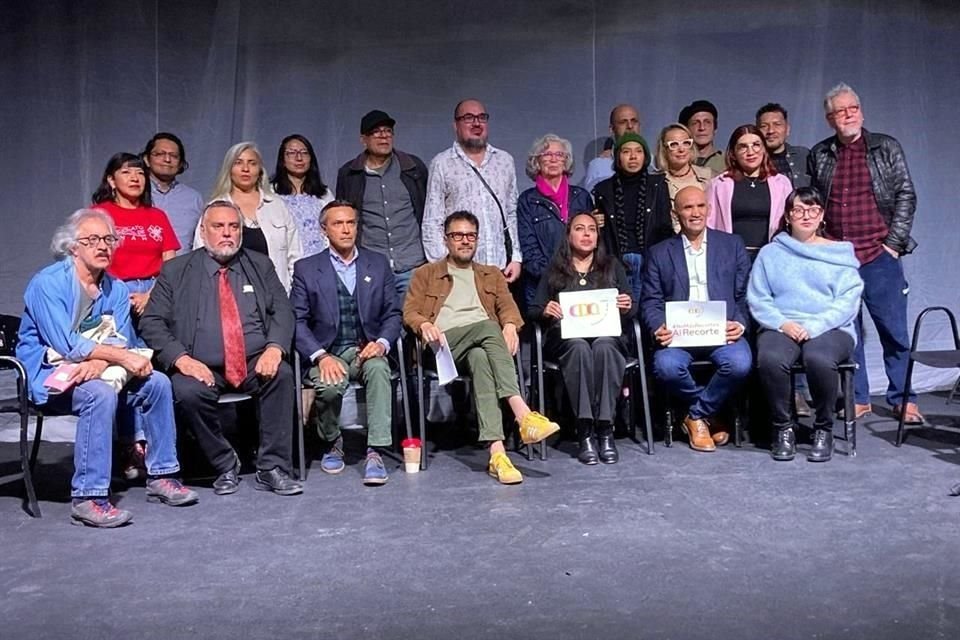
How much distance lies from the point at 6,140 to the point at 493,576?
4209 millimetres

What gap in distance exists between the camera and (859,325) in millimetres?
5414

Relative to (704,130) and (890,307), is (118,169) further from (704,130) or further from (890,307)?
(890,307)

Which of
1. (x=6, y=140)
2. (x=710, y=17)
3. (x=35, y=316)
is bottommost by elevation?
(x=35, y=316)

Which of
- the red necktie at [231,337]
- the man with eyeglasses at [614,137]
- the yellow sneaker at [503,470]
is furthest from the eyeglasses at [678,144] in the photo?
the red necktie at [231,337]

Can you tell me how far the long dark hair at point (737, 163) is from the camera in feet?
16.3

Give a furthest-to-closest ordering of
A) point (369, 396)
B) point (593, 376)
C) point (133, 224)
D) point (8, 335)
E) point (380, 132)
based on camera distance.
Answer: point (380, 132) < point (593, 376) < point (133, 224) < point (369, 396) < point (8, 335)

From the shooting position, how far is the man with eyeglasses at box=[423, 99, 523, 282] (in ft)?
16.6

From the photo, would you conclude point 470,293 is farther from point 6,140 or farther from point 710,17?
point 6,140

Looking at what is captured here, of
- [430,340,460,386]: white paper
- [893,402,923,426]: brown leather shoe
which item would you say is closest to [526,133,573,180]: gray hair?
[430,340,460,386]: white paper

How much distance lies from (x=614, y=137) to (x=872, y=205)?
4.53ft

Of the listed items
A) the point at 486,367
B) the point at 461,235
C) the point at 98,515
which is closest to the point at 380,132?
the point at 461,235

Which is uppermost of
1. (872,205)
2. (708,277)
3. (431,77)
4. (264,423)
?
(431,77)

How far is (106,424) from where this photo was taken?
377 centimetres

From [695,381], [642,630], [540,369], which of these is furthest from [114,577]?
[695,381]
